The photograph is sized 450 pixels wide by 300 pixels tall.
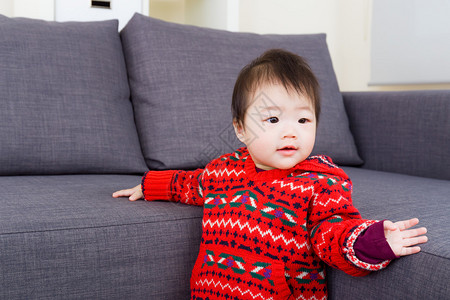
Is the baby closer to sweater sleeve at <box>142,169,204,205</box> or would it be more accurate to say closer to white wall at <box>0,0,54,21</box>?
sweater sleeve at <box>142,169,204,205</box>

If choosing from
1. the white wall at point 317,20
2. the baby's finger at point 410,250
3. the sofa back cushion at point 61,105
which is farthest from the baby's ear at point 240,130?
the white wall at point 317,20

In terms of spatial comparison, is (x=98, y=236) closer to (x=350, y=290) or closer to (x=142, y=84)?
(x=350, y=290)

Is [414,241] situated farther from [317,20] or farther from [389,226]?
[317,20]

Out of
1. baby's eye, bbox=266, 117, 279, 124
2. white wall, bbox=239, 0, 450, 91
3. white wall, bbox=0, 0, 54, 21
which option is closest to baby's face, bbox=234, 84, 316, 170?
baby's eye, bbox=266, 117, 279, 124

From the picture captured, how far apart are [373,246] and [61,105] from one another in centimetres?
96

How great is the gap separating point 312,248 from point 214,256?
0.18m

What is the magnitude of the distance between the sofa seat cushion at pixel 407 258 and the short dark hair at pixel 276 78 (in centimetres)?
26

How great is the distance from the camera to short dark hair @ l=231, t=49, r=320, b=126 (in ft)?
3.05

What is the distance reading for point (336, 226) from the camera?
0.82 metres

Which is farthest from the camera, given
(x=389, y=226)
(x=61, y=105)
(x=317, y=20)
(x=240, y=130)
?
(x=317, y=20)

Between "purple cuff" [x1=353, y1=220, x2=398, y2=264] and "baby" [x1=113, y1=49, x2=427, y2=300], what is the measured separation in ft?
0.05

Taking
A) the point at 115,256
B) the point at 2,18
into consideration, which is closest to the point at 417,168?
the point at 115,256

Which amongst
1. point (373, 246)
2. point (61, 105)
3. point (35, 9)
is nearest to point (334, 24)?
point (35, 9)

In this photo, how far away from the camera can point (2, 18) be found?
4.74ft
